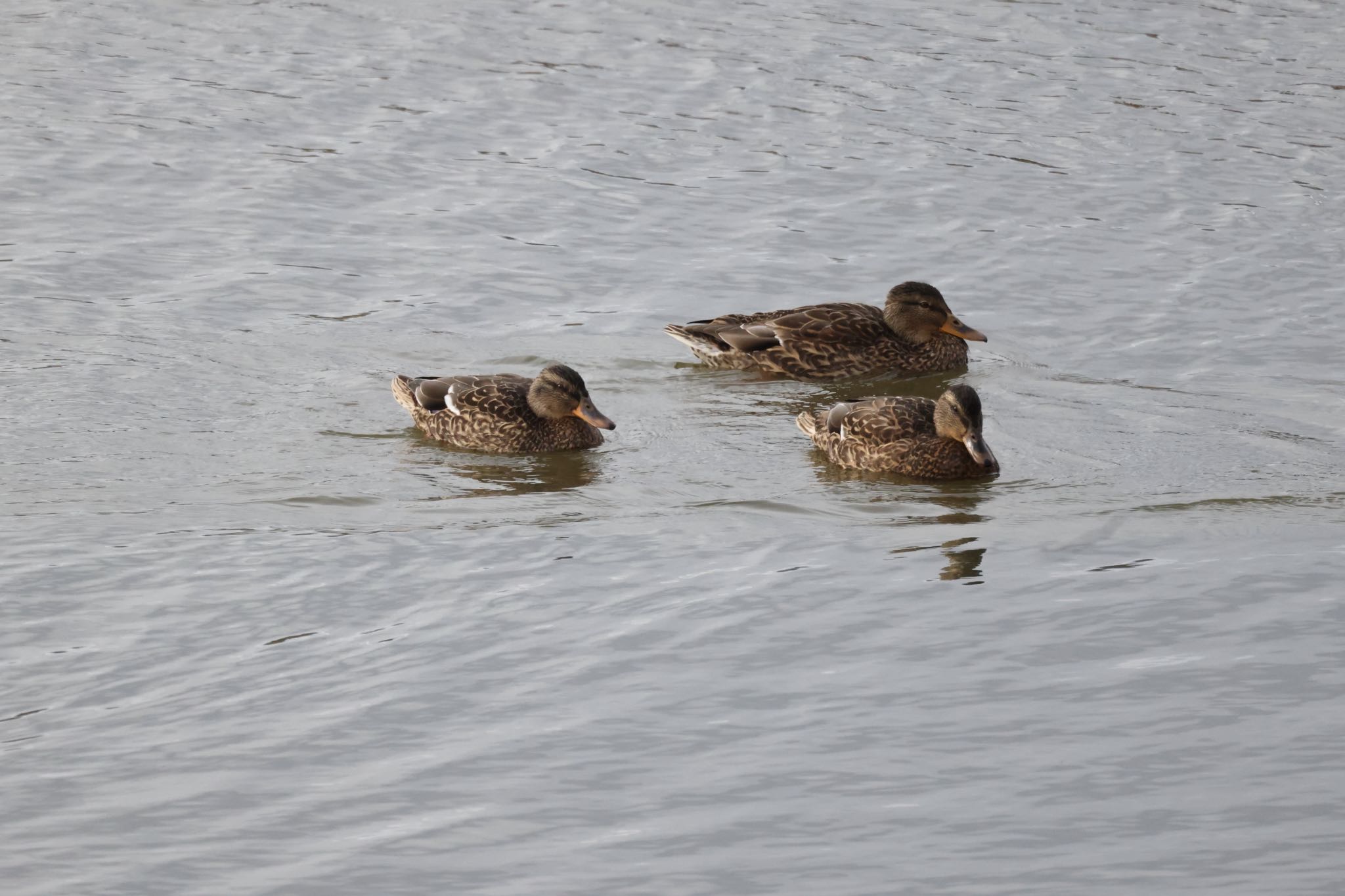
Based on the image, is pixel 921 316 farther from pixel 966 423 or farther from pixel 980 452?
pixel 980 452

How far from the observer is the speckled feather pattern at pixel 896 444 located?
10.7m

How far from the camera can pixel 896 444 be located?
1092 cm

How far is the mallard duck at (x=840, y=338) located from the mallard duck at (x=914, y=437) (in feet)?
5.60

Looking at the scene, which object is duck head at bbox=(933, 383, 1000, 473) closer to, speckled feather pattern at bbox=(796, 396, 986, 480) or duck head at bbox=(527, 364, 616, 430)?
speckled feather pattern at bbox=(796, 396, 986, 480)

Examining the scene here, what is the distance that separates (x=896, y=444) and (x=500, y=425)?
2.32 m

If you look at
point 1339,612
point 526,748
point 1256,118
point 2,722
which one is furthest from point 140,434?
point 1256,118

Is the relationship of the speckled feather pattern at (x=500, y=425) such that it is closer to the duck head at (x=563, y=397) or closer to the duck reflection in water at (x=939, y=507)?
the duck head at (x=563, y=397)

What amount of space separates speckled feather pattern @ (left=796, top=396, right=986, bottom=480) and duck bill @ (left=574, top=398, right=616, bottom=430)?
124 cm

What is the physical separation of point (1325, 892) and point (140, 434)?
282 inches

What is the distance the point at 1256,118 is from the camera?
17.9m

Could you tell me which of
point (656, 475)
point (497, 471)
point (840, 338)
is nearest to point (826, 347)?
point (840, 338)

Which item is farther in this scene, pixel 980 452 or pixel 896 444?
pixel 896 444

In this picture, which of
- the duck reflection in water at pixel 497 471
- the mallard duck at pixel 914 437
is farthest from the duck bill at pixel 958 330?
the duck reflection in water at pixel 497 471

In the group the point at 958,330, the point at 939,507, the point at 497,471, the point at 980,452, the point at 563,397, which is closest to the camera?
the point at 939,507
